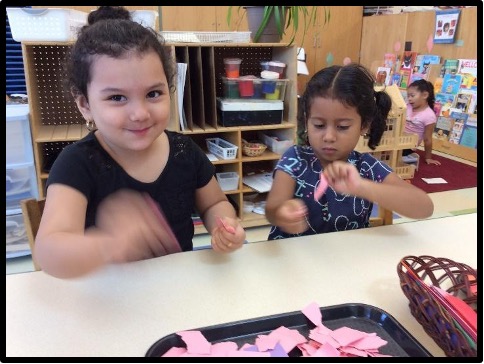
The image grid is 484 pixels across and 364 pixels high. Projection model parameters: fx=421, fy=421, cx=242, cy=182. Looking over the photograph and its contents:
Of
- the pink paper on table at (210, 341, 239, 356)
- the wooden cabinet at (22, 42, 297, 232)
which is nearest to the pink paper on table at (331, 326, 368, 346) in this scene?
the pink paper on table at (210, 341, 239, 356)

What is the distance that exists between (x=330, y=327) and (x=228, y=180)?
4.94 feet

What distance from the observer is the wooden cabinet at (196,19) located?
9.89 ft

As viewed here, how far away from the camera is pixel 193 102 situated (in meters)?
2.03

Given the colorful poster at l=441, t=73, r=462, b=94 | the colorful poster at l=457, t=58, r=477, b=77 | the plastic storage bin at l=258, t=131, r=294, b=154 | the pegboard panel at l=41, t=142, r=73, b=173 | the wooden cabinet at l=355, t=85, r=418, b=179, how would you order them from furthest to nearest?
1. the colorful poster at l=441, t=73, r=462, b=94
2. the colorful poster at l=457, t=58, r=477, b=77
3. the wooden cabinet at l=355, t=85, r=418, b=179
4. the plastic storage bin at l=258, t=131, r=294, b=154
5. the pegboard panel at l=41, t=142, r=73, b=173

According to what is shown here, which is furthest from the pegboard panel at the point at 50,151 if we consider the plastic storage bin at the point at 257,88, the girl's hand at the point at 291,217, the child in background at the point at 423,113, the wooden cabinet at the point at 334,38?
the child in background at the point at 423,113

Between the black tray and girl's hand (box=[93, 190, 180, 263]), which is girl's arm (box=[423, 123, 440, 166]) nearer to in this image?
girl's hand (box=[93, 190, 180, 263])

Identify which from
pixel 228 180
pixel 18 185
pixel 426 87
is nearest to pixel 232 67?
pixel 228 180

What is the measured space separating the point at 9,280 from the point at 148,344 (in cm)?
29

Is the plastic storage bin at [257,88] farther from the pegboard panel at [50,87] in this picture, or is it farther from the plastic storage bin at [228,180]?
the pegboard panel at [50,87]

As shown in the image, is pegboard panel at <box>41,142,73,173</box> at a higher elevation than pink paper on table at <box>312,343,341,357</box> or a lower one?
lower

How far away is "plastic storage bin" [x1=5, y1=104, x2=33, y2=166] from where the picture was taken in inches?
65.6

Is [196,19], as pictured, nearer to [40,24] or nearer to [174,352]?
[40,24]

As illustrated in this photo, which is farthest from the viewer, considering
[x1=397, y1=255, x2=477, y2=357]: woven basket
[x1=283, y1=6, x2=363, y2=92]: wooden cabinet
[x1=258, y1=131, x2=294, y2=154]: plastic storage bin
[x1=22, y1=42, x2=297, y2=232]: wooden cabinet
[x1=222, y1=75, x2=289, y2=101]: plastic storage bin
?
[x1=283, y1=6, x2=363, y2=92]: wooden cabinet

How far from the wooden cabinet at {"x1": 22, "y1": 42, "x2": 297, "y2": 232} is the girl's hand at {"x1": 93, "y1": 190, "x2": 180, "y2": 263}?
0.90 m
